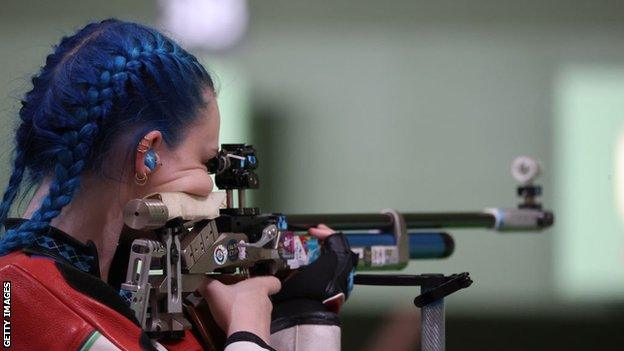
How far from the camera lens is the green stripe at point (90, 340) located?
0.97m

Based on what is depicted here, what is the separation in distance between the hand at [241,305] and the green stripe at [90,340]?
0.56 feet

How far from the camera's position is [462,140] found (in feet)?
11.1

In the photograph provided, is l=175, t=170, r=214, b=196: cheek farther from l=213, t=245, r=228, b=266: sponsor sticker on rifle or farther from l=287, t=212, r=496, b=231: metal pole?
l=287, t=212, r=496, b=231: metal pole

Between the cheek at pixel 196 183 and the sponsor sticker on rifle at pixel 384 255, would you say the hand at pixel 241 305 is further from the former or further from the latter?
the sponsor sticker on rifle at pixel 384 255

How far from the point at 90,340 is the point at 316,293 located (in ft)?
1.19

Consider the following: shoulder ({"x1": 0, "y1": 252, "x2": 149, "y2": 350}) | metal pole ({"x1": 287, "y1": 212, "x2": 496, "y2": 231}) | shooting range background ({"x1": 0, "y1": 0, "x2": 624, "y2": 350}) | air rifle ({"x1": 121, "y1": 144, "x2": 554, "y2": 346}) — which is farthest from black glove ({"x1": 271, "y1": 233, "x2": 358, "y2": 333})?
shooting range background ({"x1": 0, "y1": 0, "x2": 624, "y2": 350})

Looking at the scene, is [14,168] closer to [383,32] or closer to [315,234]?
[315,234]

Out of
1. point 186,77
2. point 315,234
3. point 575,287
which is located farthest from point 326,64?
point 186,77

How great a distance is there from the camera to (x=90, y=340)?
971 millimetres

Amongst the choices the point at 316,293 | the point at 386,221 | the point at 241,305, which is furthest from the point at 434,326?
the point at 386,221

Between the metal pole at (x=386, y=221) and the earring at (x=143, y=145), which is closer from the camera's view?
the earring at (x=143, y=145)

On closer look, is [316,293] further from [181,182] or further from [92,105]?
[92,105]

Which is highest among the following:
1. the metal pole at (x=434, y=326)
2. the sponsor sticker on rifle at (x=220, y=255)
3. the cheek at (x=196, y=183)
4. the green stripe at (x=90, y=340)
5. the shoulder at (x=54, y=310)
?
the cheek at (x=196, y=183)

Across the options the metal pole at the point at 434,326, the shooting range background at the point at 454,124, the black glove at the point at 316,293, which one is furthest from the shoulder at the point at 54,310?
the shooting range background at the point at 454,124
